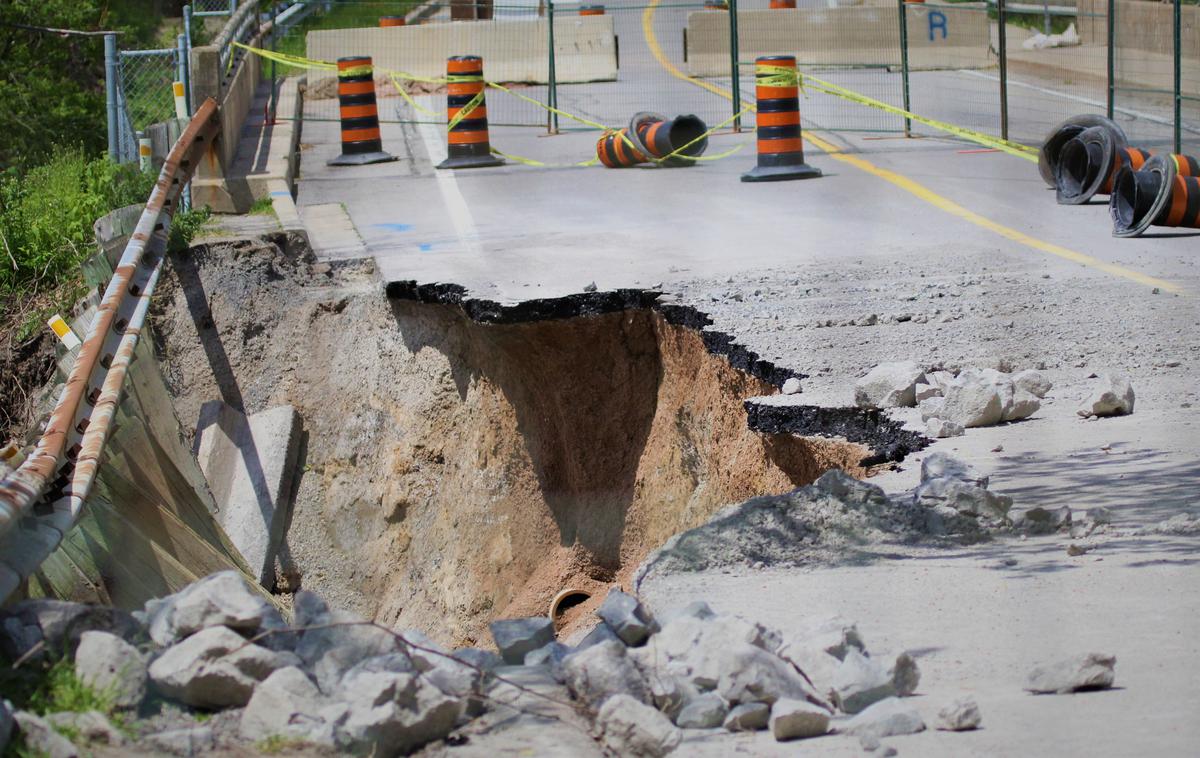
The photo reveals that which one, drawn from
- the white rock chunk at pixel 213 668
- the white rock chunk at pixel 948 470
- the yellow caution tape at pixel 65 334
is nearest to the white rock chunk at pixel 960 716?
the white rock chunk at pixel 213 668

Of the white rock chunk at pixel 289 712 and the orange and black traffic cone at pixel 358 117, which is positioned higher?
the orange and black traffic cone at pixel 358 117

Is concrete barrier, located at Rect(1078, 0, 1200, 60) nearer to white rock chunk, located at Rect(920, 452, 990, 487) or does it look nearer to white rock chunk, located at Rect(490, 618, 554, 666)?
white rock chunk, located at Rect(920, 452, 990, 487)

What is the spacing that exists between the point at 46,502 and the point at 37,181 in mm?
7996

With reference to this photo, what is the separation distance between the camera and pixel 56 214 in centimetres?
1127

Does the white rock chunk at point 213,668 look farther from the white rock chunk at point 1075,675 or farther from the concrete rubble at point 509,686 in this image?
the white rock chunk at point 1075,675

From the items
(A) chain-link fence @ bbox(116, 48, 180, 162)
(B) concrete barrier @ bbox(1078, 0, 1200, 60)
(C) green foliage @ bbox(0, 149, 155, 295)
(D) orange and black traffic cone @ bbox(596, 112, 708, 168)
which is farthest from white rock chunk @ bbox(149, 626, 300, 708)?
(B) concrete barrier @ bbox(1078, 0, 1200, 60)

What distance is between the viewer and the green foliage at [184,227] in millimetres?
10109

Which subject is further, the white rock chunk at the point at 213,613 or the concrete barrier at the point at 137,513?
the concrete barrier at the point at 137,513

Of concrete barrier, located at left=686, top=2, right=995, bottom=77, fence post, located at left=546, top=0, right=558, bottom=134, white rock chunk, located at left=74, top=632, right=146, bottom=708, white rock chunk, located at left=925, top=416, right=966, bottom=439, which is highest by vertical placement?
concrete barrier, located at left=686, top=2, right=995, bottom=77

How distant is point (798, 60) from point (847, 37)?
928 millimetres

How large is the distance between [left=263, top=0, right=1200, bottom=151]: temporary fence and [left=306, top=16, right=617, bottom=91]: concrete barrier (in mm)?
22

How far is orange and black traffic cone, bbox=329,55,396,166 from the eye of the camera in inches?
612

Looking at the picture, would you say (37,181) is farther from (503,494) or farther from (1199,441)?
(1199,441)

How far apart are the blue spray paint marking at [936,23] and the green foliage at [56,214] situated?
600 inches
